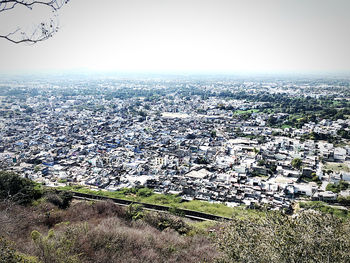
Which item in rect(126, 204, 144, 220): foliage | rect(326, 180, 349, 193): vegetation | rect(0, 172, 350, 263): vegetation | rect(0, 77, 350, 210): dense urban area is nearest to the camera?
rect(0, 172, 350, 263): vegetation

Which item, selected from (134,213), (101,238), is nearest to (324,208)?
(134,213)

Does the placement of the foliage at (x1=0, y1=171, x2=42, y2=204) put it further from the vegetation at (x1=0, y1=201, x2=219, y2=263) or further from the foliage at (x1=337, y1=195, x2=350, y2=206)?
the foliage at (x1=337, y1=195, x2=350, y2=206)

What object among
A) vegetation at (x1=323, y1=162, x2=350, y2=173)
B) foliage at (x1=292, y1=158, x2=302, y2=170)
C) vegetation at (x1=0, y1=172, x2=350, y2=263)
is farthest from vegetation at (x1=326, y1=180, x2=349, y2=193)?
vegetation at (x1=323, y1=162, x2=350, y2=173)

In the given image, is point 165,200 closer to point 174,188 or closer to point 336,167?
point 174,188

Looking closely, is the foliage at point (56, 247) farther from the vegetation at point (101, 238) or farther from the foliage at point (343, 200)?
the foliage at point (343, 200)

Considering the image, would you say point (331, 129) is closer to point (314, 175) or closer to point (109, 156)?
point (314, 175)

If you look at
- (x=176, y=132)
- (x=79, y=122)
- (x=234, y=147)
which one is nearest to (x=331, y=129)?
(x=234, y=147)

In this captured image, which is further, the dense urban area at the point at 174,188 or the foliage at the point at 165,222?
the foliage at the point at 165,222

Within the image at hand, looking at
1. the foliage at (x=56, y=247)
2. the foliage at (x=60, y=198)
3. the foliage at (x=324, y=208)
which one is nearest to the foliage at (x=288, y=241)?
the foliage at (x=56, y=247)

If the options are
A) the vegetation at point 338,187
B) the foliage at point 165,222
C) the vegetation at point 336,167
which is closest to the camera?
the foliage at point 165,222
